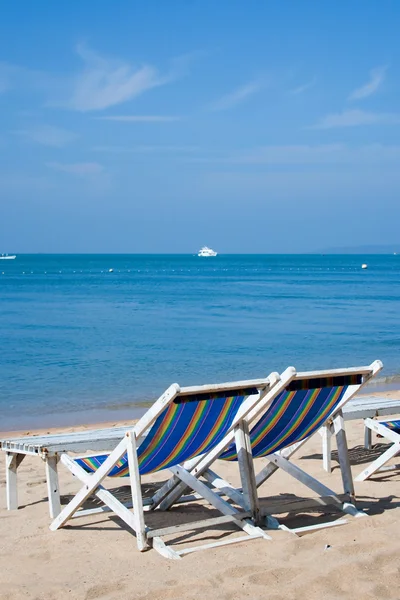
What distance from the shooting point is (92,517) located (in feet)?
15.4

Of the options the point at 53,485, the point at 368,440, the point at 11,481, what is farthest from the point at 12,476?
the point at 368,440

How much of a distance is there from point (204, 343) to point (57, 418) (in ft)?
27.9

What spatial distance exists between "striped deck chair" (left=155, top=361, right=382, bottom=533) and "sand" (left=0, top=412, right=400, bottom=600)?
0.63 ft

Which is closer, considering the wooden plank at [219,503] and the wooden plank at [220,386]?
the wooden plank at [220,386]

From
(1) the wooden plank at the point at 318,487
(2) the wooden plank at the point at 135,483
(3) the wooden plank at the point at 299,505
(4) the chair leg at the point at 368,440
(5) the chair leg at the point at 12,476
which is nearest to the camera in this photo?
(2) the wooden plank at the point at 135,483

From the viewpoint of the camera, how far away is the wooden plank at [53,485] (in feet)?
14.7

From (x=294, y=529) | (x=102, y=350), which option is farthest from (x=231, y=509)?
(x=102, y=350)

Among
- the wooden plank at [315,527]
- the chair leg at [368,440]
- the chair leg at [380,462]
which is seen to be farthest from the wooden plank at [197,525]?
the chair leg at [368,440]

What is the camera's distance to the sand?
3.38 meters

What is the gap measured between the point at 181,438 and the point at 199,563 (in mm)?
628

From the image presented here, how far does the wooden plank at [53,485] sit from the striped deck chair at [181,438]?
29 centimetres

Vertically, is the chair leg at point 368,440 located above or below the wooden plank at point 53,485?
below

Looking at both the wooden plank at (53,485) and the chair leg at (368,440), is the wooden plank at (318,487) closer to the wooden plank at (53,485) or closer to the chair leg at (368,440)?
the wooden plank at (53,485)

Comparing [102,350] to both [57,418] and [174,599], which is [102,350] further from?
[174,599]
